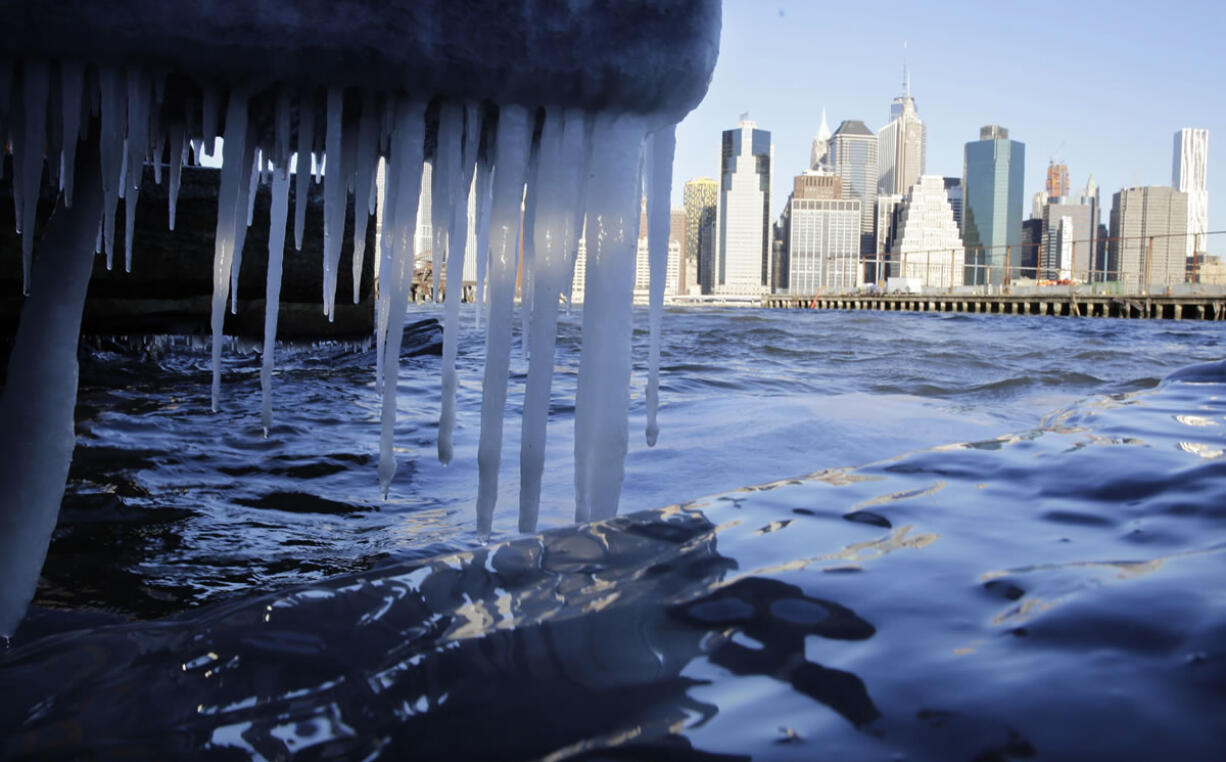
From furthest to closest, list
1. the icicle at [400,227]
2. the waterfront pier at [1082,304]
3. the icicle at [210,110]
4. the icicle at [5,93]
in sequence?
the waterfront pier at [1082,304] → the icicle at [400,227] → the icicle at [210,110] → the icicle at [5,93]

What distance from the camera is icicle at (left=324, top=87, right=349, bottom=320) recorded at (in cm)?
195

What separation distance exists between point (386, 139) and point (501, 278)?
0.42 metres

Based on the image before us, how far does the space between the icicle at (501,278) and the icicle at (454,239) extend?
0.07 m

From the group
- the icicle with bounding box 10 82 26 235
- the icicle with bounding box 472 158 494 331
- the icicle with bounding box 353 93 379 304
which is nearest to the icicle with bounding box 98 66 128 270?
the icicle with bounding box 10 82 26 235

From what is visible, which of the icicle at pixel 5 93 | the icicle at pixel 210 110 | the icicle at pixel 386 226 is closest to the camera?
the icicle at pixel 5 93

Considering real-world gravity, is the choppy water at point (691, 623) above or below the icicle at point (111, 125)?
below

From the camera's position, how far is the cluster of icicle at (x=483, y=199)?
1987 mm

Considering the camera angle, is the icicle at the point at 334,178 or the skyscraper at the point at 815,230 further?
the skyscraper at the point at 815,230

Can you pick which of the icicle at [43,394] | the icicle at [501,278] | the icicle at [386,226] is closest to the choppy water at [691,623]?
the icicle at [43,394]

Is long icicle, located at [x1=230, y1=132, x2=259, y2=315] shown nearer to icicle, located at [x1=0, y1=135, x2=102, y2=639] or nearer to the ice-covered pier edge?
the ice-covered pier edge

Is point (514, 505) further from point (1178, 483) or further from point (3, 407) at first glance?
point (1178, 483)

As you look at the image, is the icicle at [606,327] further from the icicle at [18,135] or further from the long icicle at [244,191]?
the icicle at [18,135]

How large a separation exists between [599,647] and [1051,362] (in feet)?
45.0

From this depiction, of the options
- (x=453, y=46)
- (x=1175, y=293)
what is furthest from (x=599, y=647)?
(x=1175, y=293)
